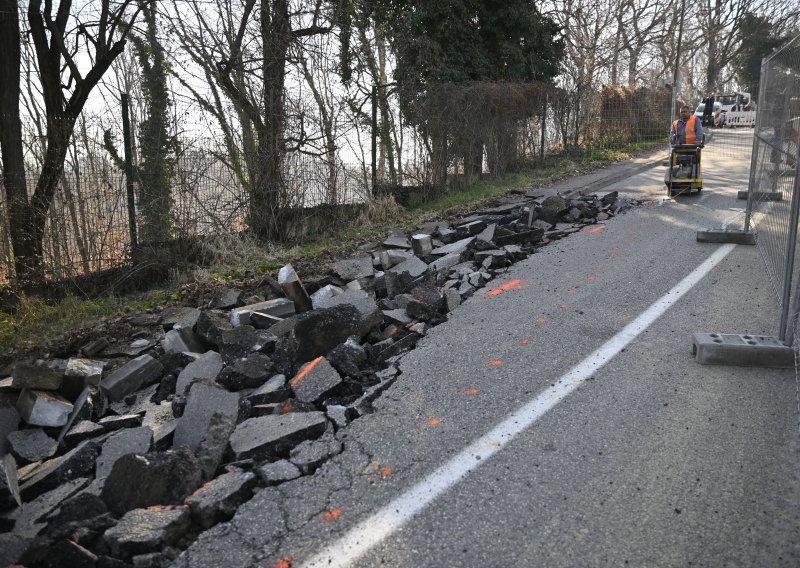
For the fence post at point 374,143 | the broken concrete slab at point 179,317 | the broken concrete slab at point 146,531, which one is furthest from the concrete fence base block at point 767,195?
the fence post at point 374,143

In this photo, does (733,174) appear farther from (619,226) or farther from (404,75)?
(404,75)

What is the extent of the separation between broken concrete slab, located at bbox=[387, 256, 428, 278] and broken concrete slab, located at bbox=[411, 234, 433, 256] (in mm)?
550

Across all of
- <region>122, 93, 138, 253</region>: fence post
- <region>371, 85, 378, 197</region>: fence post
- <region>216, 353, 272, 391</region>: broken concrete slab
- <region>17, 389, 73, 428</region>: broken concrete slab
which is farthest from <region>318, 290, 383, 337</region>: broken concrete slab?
<region>371, 85, 378, 197</region>: fence post

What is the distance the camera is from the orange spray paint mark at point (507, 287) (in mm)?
7403

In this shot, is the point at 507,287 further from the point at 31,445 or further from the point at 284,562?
the point at 31,445

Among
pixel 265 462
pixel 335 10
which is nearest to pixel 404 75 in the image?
pixel 335 10

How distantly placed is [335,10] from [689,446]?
12856mm

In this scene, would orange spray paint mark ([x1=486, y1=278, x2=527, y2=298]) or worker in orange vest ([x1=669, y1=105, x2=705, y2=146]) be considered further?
worker in orange vest ([x1=669, y1=105, x2=705, y2=146])

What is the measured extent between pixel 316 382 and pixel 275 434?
80 centimetres

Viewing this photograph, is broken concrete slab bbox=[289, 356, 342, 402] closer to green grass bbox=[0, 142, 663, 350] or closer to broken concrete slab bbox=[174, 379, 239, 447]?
broken concrete slab bbox=[174, 379, 239, 447]

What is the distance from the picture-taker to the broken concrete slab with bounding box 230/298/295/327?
7297 mm

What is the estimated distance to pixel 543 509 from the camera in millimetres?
3365

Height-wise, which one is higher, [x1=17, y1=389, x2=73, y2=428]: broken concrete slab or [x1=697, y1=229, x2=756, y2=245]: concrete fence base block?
[x1=697, y1=229, x2=756, y2=245]: concrete fence base block

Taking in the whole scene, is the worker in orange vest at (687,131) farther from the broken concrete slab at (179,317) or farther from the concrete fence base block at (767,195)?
the broken concrete slab at (179,317)
